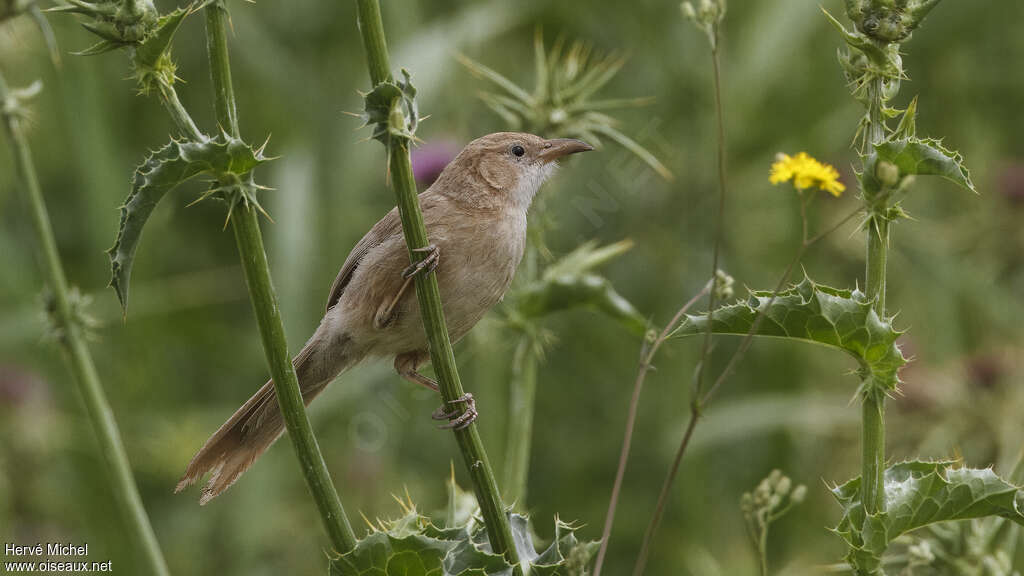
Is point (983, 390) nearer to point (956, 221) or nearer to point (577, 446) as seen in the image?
point (956, 221)

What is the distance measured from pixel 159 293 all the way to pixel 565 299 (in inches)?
116

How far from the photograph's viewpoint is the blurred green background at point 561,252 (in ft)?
17.5

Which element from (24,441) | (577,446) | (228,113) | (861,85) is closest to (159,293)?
(24,441)

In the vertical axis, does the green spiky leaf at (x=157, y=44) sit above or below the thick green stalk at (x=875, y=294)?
above

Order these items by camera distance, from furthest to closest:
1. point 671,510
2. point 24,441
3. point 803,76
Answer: point 803,76 → point 671,510 → point 24,441

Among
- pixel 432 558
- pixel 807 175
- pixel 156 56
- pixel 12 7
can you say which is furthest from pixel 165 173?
pixel 807 175

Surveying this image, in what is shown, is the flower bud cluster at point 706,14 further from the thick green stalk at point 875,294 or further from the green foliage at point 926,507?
the green foliage at point 926,507

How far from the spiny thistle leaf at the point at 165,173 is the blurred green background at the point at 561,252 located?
275 centimetres

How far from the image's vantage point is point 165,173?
2.03 meters

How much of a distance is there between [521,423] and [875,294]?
57.0 inches

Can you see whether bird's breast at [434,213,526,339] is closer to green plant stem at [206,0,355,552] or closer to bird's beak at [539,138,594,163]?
bird's beak at [539,138,594,163]

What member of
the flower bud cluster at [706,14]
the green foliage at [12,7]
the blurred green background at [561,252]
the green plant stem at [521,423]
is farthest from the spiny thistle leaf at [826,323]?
the blurred green background at [561,252]

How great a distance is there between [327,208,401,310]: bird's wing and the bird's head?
0.71 feet

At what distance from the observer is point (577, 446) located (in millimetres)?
6145
